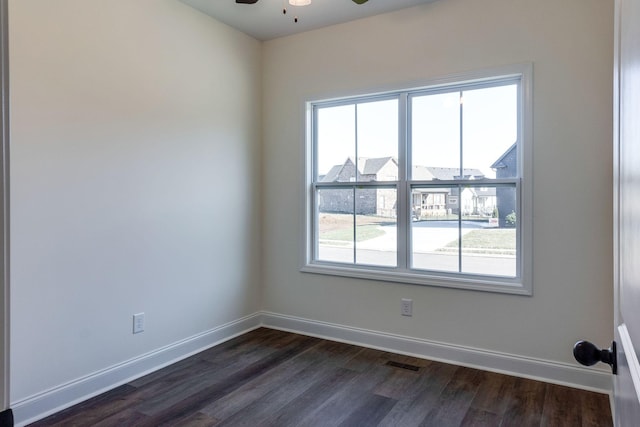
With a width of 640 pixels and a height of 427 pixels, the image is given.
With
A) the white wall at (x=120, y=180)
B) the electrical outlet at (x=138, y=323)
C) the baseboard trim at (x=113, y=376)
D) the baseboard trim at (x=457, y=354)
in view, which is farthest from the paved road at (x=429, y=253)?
the electrical outlet at (x=138, y=323)

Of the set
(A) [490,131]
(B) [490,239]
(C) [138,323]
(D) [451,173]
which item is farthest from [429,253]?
(C) [138,323]

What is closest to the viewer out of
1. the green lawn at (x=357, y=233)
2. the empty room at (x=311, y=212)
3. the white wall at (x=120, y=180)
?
the white wall at (x=120, y=180)

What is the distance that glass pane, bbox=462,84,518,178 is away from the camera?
2.88m

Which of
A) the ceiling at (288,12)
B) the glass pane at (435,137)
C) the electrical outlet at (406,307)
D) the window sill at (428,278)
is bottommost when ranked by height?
the electrical outlet at (406,307)

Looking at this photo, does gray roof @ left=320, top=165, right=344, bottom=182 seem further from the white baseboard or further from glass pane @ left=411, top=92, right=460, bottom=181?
the white baseboard

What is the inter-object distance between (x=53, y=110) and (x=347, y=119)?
2.23 meters

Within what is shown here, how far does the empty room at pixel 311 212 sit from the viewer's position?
2.29 m

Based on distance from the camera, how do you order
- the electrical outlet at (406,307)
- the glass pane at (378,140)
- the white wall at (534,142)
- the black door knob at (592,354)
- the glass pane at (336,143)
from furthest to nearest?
the glass pane at (336,143)
the glass pane at (378,140)
the electrical outlet at (406,307)
the white wall at (534,142)
the black door knob at (592,354)

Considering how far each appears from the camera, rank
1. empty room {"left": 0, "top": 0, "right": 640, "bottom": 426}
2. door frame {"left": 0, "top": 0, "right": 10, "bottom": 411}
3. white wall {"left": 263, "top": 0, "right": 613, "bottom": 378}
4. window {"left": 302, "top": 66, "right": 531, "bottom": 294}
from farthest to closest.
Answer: window {"left": 302, "top": 66, "right": 531, "bottom": 294} → white wall {"left": 263, "top": 0, "right": 613, "bottom": 378} → empty room {"left": 0, "top": 0, "right": 640, "bottom": 426} → door frame {"left": 0, "top": 0, "right": 10, "bottom": 411}

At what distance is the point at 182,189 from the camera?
10.1ft

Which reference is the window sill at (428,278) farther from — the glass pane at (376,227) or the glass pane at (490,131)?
the glass pane at (490,131)

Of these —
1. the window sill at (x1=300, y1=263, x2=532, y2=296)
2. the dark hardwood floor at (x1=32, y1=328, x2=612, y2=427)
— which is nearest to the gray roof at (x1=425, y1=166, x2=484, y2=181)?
the window sill at (x1=300, y1=263, x2=532, y2=296)

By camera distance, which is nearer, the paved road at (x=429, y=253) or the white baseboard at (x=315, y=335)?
the white baseboard at (x=315, y=335)

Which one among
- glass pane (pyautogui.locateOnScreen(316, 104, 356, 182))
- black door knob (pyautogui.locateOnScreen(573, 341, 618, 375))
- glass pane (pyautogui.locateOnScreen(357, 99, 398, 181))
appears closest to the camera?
black door knob (pyautogui.locateOnScreen(573, 341, 618, 375))
